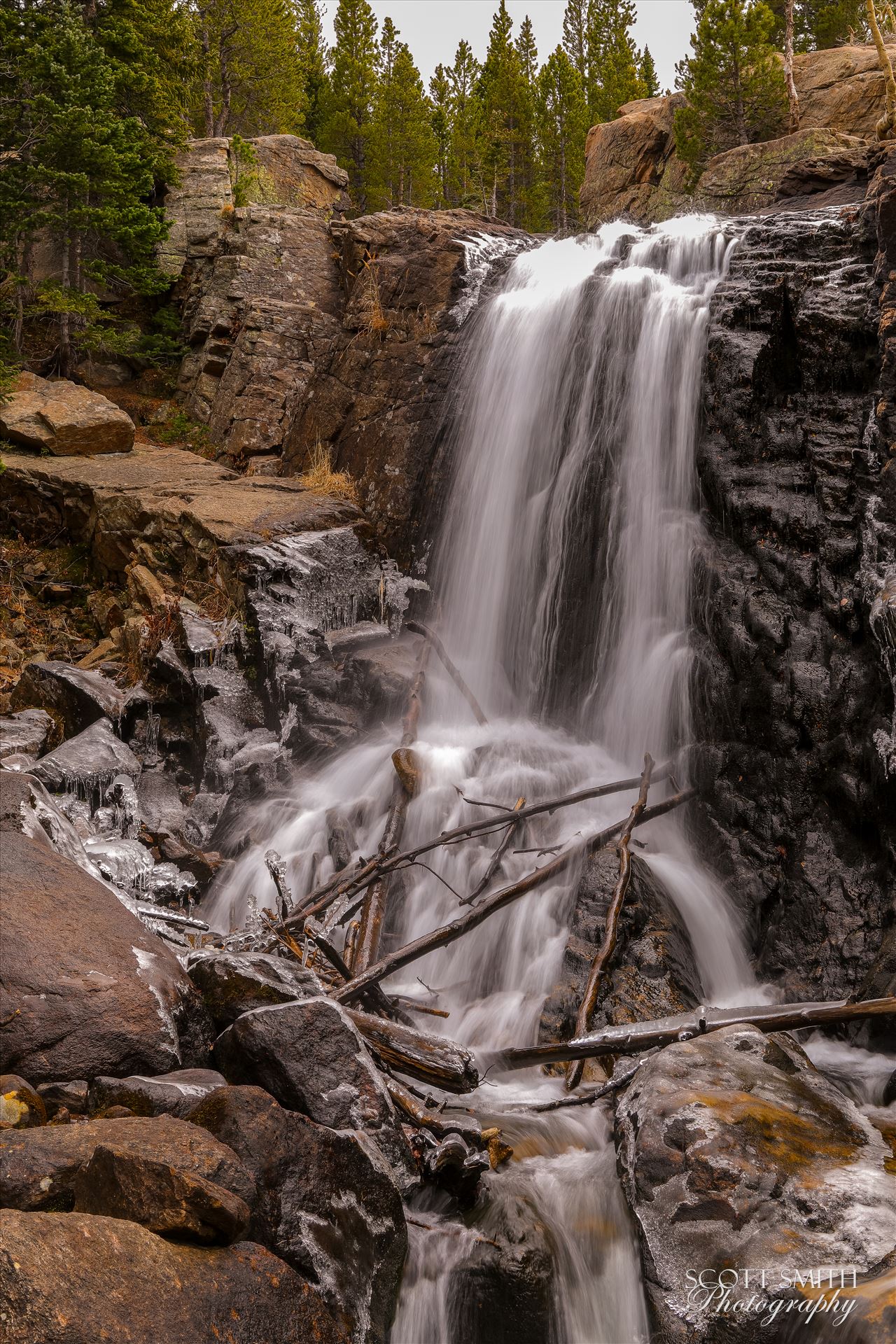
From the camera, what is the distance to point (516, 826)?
7395 millimetres

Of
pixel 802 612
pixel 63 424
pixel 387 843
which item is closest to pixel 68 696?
pixel 387 843

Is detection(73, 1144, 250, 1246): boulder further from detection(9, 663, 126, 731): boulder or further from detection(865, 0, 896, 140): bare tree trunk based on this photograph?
detection(865, 0, 896, 140): bare tree trunk

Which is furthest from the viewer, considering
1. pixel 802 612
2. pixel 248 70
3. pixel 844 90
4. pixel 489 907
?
pixel 248 70

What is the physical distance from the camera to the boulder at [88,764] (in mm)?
8070

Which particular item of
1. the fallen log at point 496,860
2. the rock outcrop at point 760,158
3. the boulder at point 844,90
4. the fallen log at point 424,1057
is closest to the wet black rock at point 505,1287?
the fallen log at point 424,1057

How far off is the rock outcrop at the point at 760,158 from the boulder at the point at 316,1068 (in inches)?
450

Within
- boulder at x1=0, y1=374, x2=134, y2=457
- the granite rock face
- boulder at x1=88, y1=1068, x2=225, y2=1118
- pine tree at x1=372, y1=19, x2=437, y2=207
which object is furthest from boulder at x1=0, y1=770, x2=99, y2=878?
pine tree at x1=372, y1=19, x2=437, y2=207

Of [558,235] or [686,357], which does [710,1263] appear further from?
[558,235]

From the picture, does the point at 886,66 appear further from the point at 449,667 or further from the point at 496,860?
the point at 496,860

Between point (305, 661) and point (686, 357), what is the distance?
5586mm

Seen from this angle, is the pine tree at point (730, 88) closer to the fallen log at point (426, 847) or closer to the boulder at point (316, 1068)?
the fallen log at point (426, 847)

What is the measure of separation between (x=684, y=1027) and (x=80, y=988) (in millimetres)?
3205

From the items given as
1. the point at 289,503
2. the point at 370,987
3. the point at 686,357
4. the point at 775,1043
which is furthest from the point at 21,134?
the point at 775,1043

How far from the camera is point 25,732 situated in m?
8.90
